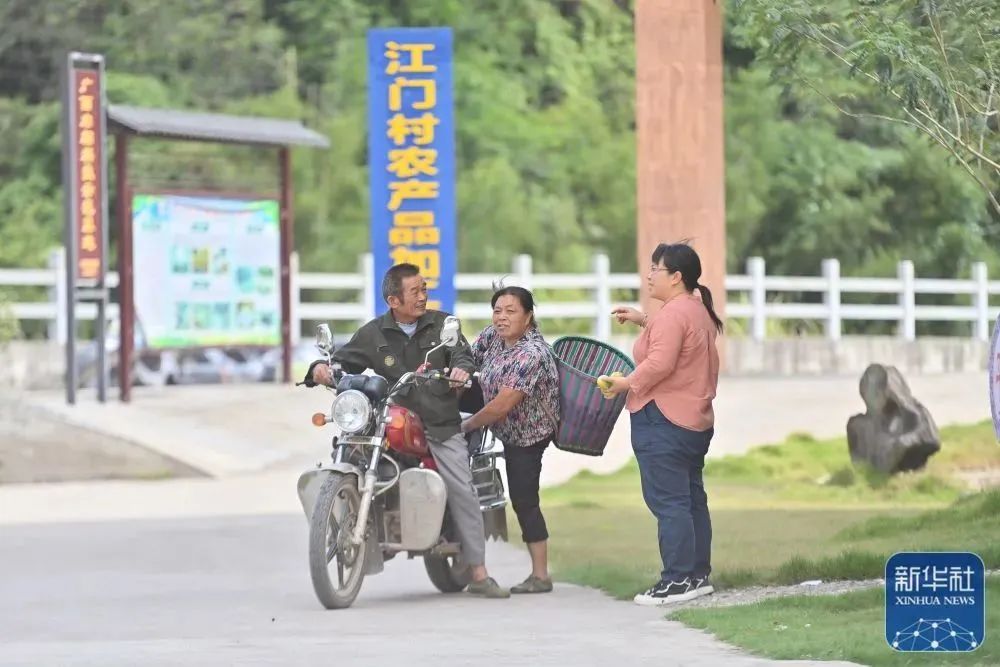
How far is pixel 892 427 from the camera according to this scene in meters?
18.6

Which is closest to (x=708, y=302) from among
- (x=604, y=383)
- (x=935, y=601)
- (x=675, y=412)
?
(x=675, y=412)

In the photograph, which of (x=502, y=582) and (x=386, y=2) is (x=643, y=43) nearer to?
(x=502, y=582)

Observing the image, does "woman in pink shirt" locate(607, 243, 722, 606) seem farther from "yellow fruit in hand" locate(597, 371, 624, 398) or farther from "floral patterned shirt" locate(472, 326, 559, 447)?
"floral patterned shirt" locate(472, 326, 559, 447)

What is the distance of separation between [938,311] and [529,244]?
26.6 feet

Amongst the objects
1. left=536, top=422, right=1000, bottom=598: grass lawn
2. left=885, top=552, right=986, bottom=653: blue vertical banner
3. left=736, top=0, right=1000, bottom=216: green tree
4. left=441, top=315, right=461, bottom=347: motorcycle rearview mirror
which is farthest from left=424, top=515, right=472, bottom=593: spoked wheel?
left=885, top=552, right=986, bottom=653: blue vertical banner

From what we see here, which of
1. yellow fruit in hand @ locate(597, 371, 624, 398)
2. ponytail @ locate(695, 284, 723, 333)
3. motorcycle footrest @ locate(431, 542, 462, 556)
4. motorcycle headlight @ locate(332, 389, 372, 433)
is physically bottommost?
motorcycle footrest @ locate(431, 542, 462, 556)

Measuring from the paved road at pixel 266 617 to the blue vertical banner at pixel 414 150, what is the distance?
7586 millimetres

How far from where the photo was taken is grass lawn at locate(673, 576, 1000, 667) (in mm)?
8539

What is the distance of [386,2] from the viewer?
45.0 m

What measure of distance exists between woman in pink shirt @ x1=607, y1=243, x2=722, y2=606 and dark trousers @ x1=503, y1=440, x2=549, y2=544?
27.5 inches

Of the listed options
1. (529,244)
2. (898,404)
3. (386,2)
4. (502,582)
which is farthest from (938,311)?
(502,582)

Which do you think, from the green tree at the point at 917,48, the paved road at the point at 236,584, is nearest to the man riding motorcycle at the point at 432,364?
the paved road at the point at 236,584

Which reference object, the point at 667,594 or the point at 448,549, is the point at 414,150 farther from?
the point at 667,594

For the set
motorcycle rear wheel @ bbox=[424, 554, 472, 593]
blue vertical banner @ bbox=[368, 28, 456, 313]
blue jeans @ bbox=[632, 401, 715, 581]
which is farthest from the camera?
blue vertical banner @ bbox=[368, 28, 456, 313]
